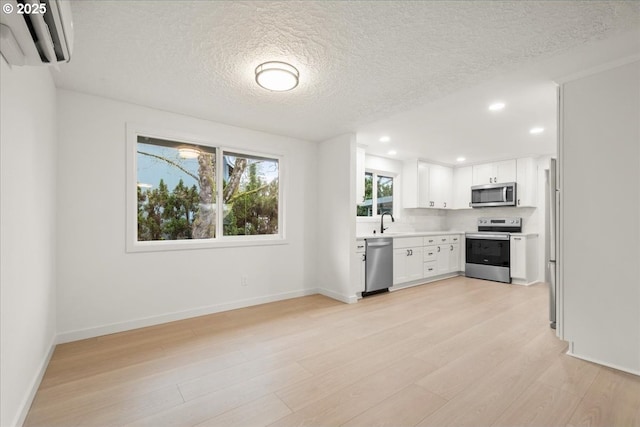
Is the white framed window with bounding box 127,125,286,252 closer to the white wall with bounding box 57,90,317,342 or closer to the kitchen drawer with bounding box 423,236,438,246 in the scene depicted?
the white wall with bounding box 57,90,317,342

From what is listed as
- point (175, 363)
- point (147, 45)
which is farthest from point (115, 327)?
point (147, 45)

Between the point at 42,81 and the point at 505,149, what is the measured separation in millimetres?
5877

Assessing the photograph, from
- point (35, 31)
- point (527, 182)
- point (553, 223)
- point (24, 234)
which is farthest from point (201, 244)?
point (527, 182)

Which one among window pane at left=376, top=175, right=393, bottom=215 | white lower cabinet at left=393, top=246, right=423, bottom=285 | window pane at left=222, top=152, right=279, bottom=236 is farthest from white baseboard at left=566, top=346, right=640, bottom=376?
window pane at left=376, top=175, right=393, bottom=215

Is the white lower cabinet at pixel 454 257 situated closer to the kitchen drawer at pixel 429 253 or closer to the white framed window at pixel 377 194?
the kitchen drawer at pixel 429 253

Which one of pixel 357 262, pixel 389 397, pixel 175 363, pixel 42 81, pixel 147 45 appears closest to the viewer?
pixel 389 397

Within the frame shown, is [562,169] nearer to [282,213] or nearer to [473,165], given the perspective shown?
[282,213]

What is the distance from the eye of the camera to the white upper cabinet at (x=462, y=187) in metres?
6.29

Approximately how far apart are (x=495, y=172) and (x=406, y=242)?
2.62 meters

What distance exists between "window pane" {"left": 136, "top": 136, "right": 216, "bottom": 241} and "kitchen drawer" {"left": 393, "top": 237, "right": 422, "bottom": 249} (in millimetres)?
2805

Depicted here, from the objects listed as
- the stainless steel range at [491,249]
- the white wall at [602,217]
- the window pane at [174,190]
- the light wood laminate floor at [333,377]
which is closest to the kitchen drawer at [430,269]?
the stainless steel range at [491,249]

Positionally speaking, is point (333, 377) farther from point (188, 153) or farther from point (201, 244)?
point (188, 153)

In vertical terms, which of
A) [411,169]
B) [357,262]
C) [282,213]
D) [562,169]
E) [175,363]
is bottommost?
[175,363]

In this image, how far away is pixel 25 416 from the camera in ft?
5.57
